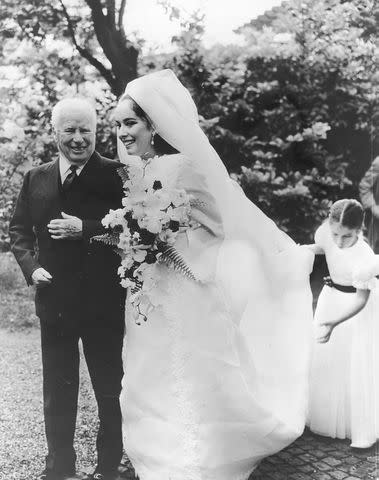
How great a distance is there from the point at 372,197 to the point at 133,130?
2334 millimetres

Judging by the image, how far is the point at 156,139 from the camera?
3.04m

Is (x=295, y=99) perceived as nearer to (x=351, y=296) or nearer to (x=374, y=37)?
(x=374, y=37)

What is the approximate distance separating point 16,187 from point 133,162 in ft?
3.76

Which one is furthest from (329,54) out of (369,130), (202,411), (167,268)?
(202,411)

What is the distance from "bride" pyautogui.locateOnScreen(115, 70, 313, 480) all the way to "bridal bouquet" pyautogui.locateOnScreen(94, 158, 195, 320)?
83 mm

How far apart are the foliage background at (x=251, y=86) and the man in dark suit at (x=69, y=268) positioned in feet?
3.00

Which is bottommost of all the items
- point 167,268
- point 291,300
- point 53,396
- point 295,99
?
point 53,396

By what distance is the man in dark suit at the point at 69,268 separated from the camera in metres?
2.97

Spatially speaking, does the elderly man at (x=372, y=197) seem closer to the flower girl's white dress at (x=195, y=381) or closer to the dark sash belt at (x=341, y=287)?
the dark sash belt at (x=341, y=287)

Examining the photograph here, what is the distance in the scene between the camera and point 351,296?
11.6 ft

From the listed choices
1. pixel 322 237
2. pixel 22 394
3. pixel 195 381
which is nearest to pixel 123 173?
pixel 195 381

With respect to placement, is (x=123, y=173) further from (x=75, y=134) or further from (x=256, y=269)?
(x=256, y=269)

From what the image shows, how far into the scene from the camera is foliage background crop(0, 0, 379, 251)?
3.88 metres

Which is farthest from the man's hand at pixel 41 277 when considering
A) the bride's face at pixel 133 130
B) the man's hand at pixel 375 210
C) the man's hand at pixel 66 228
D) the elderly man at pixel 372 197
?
the man's hand at pixel 375 210
